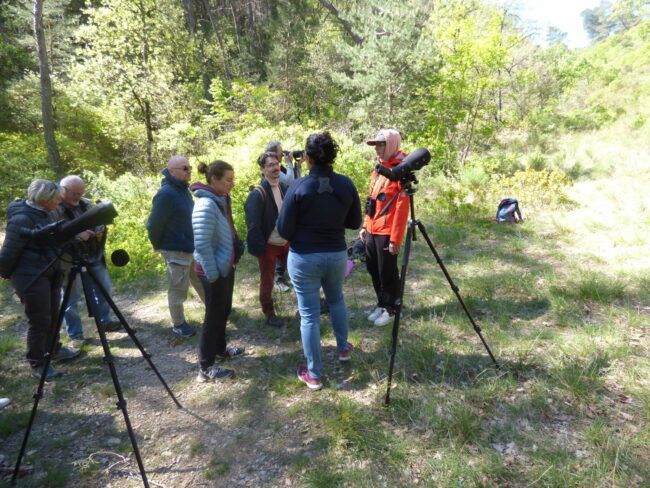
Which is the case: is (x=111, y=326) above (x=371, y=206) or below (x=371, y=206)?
below

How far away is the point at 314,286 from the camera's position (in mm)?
2678

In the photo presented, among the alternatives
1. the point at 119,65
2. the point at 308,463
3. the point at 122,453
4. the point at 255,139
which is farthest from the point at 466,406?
the point at 119,65

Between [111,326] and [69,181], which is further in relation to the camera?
[111,326]

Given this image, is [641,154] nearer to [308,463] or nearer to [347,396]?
[347,396]

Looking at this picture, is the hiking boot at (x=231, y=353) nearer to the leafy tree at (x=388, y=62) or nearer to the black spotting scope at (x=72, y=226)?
the black spotting scope at (x=72, y=226)

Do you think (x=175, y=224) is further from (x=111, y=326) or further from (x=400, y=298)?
(x=400, y=298)

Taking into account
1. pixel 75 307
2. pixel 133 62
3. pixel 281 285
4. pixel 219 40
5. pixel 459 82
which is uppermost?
pixel 219 40

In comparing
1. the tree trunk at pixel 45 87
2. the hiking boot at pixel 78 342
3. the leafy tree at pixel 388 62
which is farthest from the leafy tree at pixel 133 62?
the hiking boot at pixel 78 342

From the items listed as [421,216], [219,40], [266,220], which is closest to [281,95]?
[219,40]

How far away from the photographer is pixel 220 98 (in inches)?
512

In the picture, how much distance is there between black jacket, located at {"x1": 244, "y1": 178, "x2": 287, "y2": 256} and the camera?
3.64 metres

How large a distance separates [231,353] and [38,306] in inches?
73.1

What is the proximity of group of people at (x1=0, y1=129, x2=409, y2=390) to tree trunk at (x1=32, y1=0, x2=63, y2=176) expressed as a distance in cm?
1063

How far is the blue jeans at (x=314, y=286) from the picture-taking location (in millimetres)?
2584
